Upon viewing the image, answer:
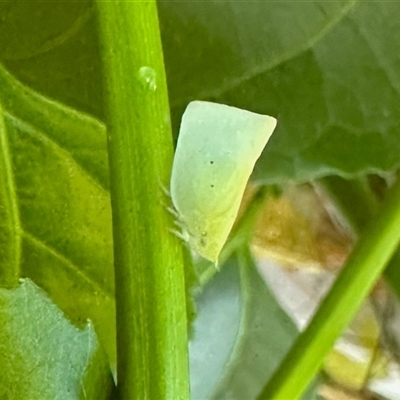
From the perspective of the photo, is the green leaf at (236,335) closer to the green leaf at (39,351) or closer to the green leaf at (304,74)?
the green leaf at (304,74)

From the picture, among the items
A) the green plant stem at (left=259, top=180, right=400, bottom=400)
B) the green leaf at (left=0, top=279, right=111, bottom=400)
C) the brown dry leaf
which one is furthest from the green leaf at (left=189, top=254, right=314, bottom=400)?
the green leaf at (left=0, top=279, right=111, bottom=400)

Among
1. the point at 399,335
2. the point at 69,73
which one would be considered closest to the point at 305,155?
the point at 69,73

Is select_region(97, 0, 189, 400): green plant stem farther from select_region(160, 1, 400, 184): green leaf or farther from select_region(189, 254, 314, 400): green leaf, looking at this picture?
select_region(189, 254, 314, 400): green leaf

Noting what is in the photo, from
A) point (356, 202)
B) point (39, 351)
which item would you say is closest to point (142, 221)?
point (39, 351)

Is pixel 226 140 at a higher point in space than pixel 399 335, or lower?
higher

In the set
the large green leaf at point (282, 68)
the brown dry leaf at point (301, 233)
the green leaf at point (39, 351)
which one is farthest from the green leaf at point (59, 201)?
the brown dry leaf at point (301, 233)

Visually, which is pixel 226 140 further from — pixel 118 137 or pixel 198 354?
pixel 198 354
